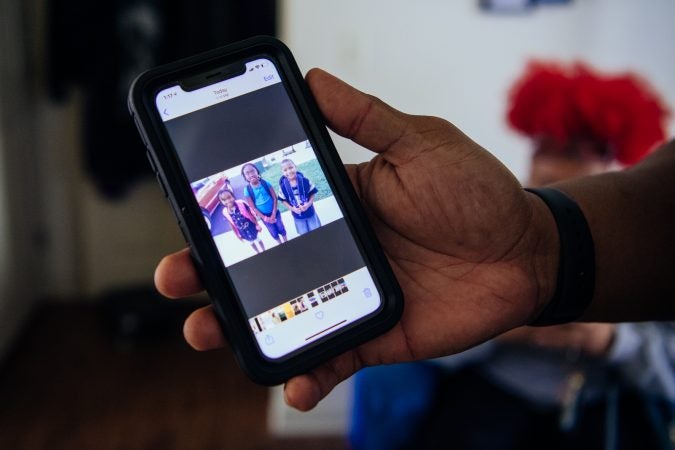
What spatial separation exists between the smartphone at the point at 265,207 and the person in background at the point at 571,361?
538mm

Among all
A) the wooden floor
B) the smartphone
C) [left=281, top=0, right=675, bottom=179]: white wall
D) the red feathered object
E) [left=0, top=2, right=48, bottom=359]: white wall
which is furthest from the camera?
[left=0, top=2, right=48, bottom=359]: white wall

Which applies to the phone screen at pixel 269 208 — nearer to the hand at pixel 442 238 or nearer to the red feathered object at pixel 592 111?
the hand at pixel 442 238

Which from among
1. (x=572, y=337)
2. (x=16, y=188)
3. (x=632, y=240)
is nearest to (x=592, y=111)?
(x=572, y=337)

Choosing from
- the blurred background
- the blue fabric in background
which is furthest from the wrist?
the blue fabric in background

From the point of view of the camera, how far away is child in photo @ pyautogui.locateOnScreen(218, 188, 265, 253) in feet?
2.04

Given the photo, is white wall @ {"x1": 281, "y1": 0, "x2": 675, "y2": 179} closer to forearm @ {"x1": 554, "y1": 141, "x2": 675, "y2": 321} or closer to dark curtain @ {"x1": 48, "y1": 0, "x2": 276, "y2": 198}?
dark curtain @ {"x1": 48, "y1": 0, "x2": 276, "y2": 198}

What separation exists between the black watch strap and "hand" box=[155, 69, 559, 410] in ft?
0.04

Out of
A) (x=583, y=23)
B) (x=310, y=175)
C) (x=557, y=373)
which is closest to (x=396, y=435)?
(x=557, y=373)

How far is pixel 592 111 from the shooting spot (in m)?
1.13

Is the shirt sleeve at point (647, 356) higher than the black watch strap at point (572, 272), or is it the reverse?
the black watch strap at point (572, 272)

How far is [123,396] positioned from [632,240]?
143cm

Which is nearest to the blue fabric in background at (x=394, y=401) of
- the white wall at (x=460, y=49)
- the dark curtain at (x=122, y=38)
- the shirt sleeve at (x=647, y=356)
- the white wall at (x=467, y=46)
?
the shirt sleeve at (x=647, y=356)

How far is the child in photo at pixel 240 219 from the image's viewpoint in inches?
24.5

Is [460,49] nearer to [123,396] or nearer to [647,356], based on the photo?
[647,356]
